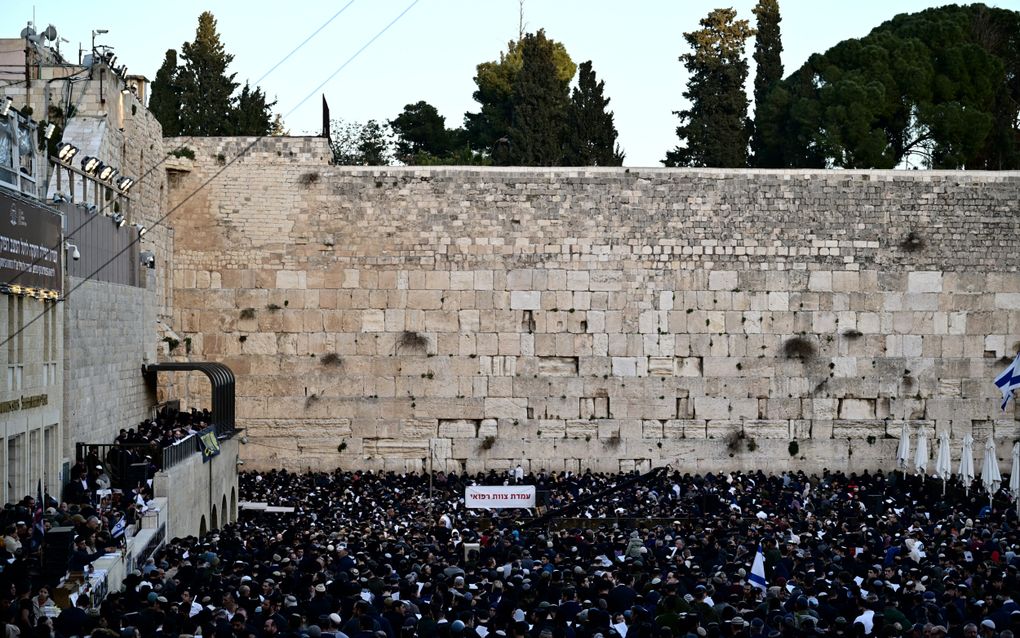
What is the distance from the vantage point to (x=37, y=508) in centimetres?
1498

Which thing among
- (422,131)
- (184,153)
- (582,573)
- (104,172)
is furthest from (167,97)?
(582,573)

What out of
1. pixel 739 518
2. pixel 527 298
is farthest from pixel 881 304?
pixel 739 518

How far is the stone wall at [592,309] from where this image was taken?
1006 inches

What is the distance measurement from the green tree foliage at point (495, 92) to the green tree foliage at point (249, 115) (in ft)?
28.5

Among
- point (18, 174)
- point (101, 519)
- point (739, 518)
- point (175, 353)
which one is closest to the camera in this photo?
point (101, 519)

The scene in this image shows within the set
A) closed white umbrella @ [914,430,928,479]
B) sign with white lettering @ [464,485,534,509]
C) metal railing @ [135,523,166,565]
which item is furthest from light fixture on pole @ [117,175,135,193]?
closed white umbrella @ [914,430,928,479]

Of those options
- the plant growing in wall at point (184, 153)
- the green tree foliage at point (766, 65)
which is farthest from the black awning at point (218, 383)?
the green tree foliage at point (766, 65)

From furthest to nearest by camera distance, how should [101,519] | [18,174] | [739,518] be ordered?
[739,518], [18,174], [101,519]

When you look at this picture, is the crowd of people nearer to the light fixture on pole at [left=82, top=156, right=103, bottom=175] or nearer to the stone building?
the stone building

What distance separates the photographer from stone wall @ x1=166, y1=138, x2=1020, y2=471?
83.8 feet

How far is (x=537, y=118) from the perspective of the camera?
35.7 m

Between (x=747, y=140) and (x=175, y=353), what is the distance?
18069 millimetres

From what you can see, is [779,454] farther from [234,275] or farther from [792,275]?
[234,275]

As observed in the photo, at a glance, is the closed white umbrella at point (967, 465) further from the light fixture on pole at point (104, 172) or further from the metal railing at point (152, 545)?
the light fixture on pole at point (104, 172)
